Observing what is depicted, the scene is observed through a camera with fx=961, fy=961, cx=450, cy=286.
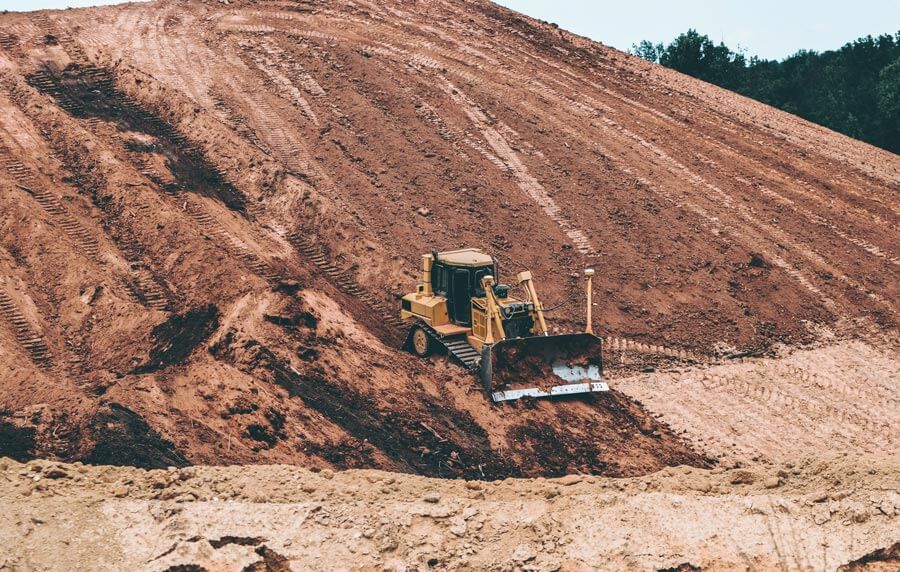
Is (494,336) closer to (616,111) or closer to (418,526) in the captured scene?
(418,526)

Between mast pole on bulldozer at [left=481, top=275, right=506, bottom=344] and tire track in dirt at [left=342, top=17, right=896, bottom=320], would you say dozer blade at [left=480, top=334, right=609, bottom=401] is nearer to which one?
mast pole on bulldozer at [left=481, top=275, right=506, bottom=344]

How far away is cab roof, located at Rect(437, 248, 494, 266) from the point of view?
1673 centimetres

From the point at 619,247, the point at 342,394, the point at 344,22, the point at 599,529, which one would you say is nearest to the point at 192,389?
the point at 342,394

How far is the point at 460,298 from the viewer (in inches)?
665

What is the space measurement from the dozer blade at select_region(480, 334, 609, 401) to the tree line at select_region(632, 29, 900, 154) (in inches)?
1109

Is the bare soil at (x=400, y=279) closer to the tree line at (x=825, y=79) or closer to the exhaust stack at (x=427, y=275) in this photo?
the exhaust stack at (x=427, y=275)

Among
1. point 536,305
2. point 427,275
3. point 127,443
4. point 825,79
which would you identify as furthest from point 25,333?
point 825,79

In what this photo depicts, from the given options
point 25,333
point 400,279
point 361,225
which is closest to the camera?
point 25,333

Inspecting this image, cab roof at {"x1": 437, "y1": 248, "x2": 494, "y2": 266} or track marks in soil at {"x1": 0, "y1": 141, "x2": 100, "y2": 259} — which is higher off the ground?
cab roof at {"x1": 437, "y1": 248, "x2": 494, "y2": 266}

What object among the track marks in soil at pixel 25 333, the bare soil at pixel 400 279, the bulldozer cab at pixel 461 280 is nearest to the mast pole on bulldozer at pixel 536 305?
the bulldozer cab at pixel 461 280

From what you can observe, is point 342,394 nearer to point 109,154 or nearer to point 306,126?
point 109,154

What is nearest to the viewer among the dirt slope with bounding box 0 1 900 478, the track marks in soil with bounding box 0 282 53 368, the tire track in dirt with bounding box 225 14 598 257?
the dirt slope with bounding box 0 1 900 478

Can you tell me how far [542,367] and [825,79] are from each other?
3515cm

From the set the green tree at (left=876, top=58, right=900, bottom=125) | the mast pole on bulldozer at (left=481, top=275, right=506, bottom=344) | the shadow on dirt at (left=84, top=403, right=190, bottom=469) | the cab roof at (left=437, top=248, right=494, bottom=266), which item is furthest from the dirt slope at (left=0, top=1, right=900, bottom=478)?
the green tree at (left=876, top=58, right=900, bottom=125)
